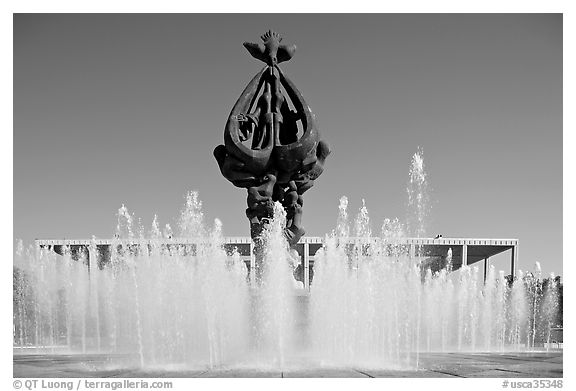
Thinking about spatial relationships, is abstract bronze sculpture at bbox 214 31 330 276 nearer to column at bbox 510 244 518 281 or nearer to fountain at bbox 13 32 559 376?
fountain at bbox 13 32 559 376

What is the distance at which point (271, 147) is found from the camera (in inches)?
360

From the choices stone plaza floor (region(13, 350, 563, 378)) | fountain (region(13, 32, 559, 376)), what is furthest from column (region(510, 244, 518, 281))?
stone plaza floor (region(13, 350, 563, 378))

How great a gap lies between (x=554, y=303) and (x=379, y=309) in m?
18.5

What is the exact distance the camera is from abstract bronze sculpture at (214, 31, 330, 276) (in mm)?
9039

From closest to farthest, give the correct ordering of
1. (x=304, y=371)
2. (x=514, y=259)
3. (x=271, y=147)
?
(x=304, y=371), (x=271, y=147), (x=514, y=259)

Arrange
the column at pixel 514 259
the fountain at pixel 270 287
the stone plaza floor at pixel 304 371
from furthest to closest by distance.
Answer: the column at pixel 514 259 < the fountain at pixel 270 287 < the stone plaza floor at pixel 304 371

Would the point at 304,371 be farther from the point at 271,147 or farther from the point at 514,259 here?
the point at 514,259

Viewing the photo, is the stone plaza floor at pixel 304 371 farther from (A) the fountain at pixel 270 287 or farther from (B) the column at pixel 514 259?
(B) the column at pixel 514 259

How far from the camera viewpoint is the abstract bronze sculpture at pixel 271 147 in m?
9.04

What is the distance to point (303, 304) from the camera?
8.88 metres

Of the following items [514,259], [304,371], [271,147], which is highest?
[271,147]

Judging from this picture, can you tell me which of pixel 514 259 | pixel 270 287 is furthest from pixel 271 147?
A: pixel 514 259

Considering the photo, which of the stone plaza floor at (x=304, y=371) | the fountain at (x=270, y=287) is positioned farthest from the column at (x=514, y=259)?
the stone plaza floor at (x=304, y=371)

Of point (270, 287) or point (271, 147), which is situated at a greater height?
point (271, 147)
